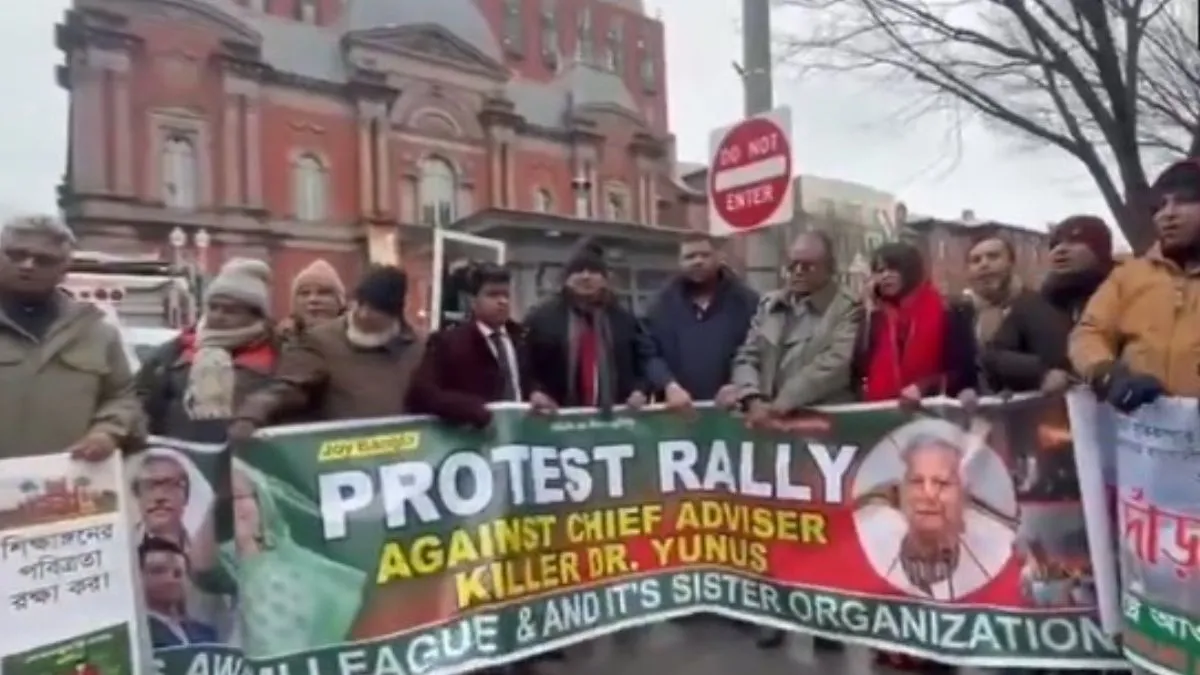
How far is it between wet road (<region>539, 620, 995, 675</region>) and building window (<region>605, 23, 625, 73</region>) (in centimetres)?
766

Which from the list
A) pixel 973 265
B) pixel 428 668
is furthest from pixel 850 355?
pixel 428 668

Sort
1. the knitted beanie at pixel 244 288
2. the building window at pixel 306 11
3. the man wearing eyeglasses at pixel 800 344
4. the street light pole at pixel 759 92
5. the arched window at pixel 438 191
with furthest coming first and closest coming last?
1. the arched window at pixel 438 191
2. the building window at pixel 306 11
3. the street light pole at pixel 759 92
4. the man wearing eyeglasses at pixel 800 344
5. the knitted beanie at pixel 244 288

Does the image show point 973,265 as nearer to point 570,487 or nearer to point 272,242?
point 570,487

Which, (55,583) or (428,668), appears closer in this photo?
(55,583)

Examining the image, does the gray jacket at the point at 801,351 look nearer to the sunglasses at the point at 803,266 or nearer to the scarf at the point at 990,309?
the sunglasses at the point at 803,266

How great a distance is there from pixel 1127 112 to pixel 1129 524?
9.24 meters

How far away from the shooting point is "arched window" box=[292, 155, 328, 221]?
1046 cm

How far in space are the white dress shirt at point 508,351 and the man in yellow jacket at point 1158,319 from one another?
2.22 meters

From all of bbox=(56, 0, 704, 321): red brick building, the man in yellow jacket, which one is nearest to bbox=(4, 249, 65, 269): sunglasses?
the man in yellow jacket

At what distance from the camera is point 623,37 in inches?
463

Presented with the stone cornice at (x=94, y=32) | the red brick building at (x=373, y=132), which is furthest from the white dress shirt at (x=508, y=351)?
the stone cornice at (x=94, y=32)

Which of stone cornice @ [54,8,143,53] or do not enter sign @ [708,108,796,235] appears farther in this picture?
stone cornice @ [54,8,143,53]

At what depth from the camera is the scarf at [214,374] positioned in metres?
4.51

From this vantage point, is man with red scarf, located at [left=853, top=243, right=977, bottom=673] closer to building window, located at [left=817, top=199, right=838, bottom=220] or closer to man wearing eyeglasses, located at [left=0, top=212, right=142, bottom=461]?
man wearing eyeglasses, located at [left=0, top=212, right=142, bottom=461]
